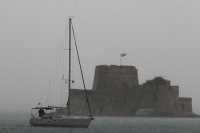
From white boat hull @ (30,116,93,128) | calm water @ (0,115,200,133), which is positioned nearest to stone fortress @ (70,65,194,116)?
calm water @ (0,115,200,133)

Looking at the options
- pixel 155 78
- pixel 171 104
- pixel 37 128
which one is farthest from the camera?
pixel 155 78

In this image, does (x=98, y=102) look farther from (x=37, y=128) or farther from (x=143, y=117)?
(x=37, y=128)

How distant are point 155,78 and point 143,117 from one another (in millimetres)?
10607

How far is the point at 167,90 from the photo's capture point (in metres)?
83.8

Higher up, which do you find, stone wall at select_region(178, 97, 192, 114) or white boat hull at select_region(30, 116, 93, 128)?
stone wall at select_region(178, 97, 192, 114)

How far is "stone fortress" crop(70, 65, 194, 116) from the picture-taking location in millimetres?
84312

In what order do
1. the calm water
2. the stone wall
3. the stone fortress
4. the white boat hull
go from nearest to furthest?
1. the white boat hull
2. the calm water
3. the stone fortress
4. the stone wall

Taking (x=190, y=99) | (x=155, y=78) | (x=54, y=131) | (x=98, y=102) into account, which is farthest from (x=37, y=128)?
(x=155, y=78)

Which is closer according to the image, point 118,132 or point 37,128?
point 118,132

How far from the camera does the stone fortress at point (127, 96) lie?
277 feet

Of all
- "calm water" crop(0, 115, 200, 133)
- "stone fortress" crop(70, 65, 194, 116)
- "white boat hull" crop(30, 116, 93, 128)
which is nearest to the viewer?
"white boat hull" crop(30, 116, 93, 128)

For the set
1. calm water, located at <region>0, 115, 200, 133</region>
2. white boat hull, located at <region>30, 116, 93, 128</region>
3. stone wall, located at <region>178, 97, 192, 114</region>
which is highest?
stone wall, located at <region>178, 97, 192, 114</region>

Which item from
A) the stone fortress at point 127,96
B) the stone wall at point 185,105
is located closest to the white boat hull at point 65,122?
the stone fortress at point 127,96

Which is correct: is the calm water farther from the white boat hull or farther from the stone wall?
the stone wall
